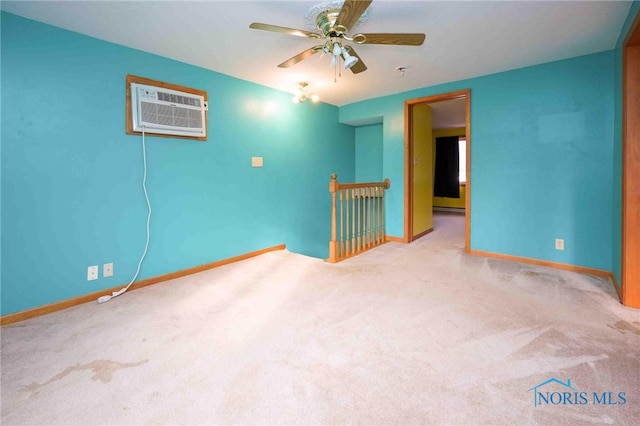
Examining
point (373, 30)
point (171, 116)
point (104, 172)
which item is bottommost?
point (104, 172)

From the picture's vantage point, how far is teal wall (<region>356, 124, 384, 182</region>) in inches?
213

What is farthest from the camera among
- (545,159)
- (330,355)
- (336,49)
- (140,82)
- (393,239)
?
(393,239)

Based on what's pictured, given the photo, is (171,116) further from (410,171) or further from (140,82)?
(410,171)

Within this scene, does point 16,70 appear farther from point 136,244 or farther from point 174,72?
point 136,244

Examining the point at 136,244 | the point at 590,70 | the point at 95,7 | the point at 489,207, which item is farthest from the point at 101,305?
the point at 590,70

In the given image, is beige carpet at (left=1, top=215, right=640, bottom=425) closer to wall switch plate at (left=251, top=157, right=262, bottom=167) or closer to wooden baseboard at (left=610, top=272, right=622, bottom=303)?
wooden baseboard at (left=610, top=272, right=622, bottom=303)

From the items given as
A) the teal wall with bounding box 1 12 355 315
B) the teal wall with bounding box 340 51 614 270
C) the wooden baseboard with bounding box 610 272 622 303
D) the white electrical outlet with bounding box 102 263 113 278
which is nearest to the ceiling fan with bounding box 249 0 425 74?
the teal wall with bounding box 1 12 355 315

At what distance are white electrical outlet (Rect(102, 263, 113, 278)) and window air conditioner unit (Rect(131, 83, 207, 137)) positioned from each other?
122 cm

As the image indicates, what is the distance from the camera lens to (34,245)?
222cm

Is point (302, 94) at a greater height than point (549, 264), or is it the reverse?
point (302, 94)

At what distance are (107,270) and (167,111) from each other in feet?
5.08

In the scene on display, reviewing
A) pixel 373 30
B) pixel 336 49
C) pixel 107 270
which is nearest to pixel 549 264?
pixel 373 30

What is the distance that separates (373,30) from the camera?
2.42 meters

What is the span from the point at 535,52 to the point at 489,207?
170cm
